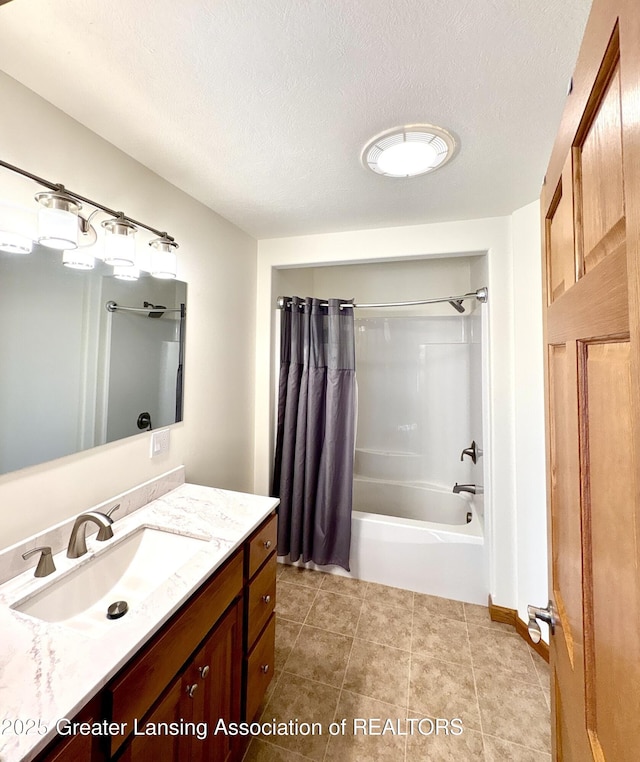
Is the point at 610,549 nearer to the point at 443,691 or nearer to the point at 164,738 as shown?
the point at 164,738

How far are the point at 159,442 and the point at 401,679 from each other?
159 cm

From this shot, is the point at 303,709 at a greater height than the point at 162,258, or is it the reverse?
the point at 162,258

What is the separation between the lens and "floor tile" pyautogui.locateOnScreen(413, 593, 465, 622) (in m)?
1.93

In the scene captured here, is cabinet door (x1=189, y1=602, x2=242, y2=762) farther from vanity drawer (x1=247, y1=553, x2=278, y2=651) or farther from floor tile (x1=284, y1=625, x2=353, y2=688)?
floor tile (x1=284, y1=625, x2=353, y2=688)

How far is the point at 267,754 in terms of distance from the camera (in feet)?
4.04

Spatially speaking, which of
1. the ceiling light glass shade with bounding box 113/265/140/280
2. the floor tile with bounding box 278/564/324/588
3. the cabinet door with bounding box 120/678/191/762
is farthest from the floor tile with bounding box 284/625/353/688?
the ceiling light glass shade with bounding box 113/265/140/280

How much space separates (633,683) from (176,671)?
3.16 ft

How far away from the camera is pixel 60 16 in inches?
32.3

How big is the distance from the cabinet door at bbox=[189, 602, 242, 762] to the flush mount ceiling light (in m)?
1.80

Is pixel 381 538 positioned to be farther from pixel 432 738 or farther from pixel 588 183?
pixel 588 183

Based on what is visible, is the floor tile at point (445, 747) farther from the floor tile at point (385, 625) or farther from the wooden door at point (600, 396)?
the wooden door at point (600, 396)

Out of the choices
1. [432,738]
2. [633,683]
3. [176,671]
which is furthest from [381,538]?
[633,683]

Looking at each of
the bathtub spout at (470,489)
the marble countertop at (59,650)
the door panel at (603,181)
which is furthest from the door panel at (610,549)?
the bathtub spout at (470,489)

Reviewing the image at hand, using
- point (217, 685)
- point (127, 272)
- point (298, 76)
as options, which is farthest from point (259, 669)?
point (298, 76)
